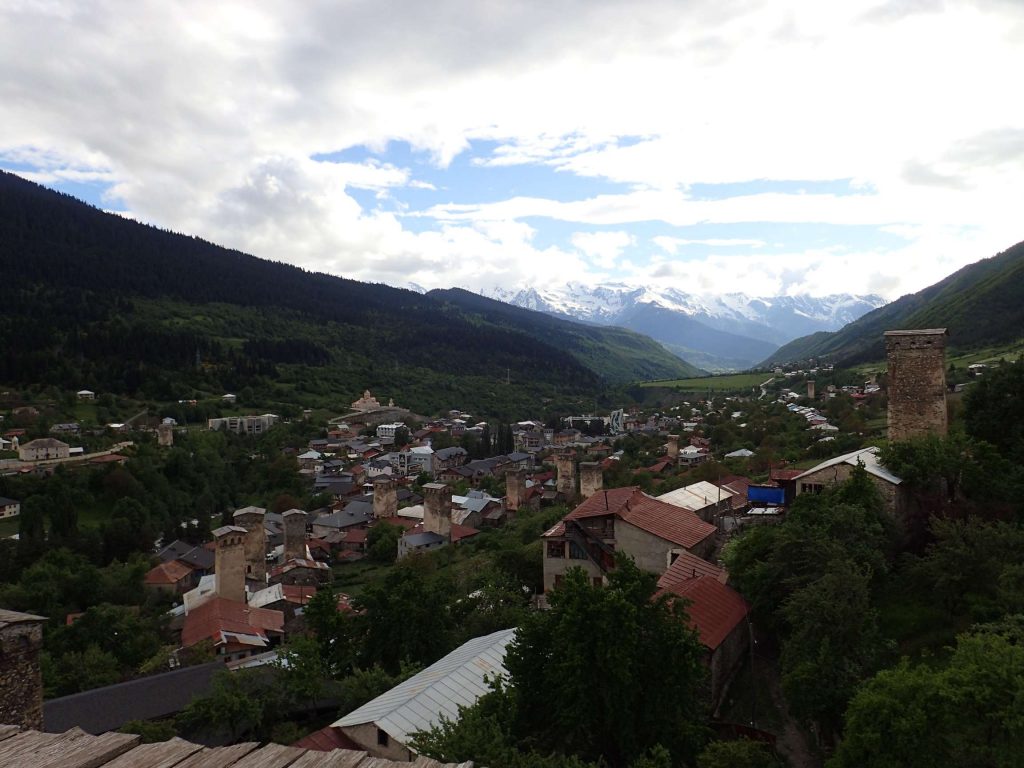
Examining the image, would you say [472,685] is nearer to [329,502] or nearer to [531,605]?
[531,605]

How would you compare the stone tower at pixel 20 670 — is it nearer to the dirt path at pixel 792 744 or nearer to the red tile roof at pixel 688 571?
the dirt path at pixel 792 744

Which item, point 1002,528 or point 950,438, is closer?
point 1002,528

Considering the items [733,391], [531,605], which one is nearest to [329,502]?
[531,605]

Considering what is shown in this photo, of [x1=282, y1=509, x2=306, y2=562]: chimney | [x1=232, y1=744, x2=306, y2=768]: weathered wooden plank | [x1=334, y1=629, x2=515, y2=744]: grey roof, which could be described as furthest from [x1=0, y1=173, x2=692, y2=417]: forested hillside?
[x1=232, y1=744, x2=306, y2=768]: weathered wooden plank

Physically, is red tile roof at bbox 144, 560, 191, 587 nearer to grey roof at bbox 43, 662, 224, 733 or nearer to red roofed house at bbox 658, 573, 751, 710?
grey roof at bbox 43, 662, 224, 733

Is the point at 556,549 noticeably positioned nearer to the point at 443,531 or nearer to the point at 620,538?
the point at 620,538

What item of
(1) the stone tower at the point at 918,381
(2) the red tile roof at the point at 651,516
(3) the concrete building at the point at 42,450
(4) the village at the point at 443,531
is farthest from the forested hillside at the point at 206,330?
(1) the stone tower at the point at 918,381
